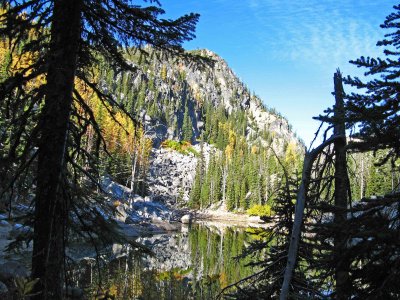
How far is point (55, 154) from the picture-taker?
496 centimetres

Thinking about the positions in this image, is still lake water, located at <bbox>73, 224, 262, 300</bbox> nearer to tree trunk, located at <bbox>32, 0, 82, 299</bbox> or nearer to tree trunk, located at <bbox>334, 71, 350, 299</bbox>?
tree trunk, located at <bbox>32, 0, 82, 299</bbox>

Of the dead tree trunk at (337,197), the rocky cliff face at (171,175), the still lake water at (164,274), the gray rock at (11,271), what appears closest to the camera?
the dead tree trunk at (337,197)

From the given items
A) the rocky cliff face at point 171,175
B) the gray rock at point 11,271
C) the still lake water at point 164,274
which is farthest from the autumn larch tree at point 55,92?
the rocky cliff face at point 171,175

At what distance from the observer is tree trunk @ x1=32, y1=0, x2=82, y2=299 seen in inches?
190

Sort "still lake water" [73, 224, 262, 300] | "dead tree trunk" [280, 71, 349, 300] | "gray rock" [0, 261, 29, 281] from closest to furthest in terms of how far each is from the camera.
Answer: "dead tree trunk" [280, 71, 349, 300], "gray rock" [0, 261, 29, 281], "still lake water" [73, 224, 262, 300]

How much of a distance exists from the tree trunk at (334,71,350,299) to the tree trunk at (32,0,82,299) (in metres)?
3.95

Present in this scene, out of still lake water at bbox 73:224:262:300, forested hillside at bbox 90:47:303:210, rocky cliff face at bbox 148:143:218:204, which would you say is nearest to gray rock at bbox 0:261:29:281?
still lake water at bbox 73:224:262:300

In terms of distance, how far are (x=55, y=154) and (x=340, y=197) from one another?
4.45 m

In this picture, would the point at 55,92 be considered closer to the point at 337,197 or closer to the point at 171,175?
the point at 337,197

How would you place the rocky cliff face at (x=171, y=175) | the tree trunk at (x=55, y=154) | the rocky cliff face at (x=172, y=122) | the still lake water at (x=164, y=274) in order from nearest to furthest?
the tree trunk at (x=55, y=154), the still lake water at (x=164, y=274), the rocky cliff face at (x=171, y=175), the rocky cliff face at (x=172, y=122)

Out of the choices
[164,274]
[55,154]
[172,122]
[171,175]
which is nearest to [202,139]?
[172,122]

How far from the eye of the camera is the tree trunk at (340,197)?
4367 millimetres

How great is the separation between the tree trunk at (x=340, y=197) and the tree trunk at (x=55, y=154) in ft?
13.0

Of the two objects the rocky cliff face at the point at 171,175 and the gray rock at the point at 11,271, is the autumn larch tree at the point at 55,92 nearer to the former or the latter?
the gray rock at the point at 11,271
